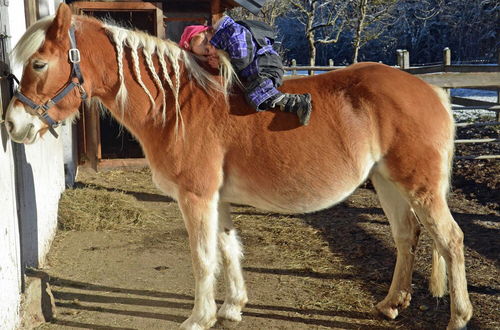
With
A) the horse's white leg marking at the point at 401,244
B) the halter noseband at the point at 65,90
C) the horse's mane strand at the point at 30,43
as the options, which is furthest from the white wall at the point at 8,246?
the horse's white leg marking at the point at 401,244

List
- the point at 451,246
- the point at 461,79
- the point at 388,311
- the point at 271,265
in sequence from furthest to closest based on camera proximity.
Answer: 1. the point at 461,79
2. the point at 271,265
3. the point at 388,311
4. the point at 451,246

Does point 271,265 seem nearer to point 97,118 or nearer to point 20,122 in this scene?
point 20,122

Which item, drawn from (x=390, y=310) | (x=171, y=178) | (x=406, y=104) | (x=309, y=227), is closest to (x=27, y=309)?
(x=171, y=178)

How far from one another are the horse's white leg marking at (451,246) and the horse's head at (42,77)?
2.30 m

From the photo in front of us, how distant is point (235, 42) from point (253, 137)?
23.7 inches

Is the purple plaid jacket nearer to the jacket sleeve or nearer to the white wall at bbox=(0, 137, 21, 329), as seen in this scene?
the jacket sleeve

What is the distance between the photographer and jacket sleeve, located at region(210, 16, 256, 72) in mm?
3242

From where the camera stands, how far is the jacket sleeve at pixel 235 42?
10.6 feet

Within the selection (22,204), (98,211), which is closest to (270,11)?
(98,211)

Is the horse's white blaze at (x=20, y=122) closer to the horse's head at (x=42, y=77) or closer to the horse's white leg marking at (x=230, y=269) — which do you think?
the horse's head at (x=42, y=77)

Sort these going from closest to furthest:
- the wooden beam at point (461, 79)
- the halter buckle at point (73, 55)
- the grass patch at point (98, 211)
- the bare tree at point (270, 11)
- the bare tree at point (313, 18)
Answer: the halter buckle at point (73, 55)
the grass patch at point (98, 211)
the wooden beam at point (461, 79)
the bare tree at point (313, 18)
the bare tree at point (270, 11)

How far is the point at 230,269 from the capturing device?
3715 millimetres

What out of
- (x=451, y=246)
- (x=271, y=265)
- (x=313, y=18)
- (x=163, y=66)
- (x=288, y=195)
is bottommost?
(x=271, y=265)

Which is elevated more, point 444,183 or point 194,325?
point 444,183
